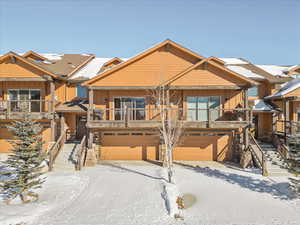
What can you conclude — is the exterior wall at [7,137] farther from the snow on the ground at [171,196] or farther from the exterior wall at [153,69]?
the snow on the ground at [171,196]

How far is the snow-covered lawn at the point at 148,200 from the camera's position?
6277mm

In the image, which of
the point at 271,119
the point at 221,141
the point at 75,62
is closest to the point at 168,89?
the point at 221,141

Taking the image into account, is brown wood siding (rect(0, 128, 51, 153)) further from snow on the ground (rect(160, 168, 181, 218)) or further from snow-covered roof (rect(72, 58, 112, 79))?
snow on the ground (rect(160, 168, 181, 218))

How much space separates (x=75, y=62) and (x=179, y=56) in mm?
11086

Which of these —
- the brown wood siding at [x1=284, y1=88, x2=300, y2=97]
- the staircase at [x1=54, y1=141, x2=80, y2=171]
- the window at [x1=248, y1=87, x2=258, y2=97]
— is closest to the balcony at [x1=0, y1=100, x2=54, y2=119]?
the staircase at [x1=54, y1=141, x2=80, y2=171]

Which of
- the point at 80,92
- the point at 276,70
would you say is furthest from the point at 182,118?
the point at 276,70

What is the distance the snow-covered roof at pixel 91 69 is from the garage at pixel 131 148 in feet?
20.8

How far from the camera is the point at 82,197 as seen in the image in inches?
308

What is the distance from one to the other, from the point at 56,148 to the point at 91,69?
8.41 m

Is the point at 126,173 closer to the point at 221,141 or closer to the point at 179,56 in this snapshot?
the point at 221,141

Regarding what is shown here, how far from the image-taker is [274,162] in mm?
11508

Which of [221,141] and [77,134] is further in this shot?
[77,134]

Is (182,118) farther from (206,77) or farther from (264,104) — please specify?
(264,104)

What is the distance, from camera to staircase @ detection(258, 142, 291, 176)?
10.5 meters
